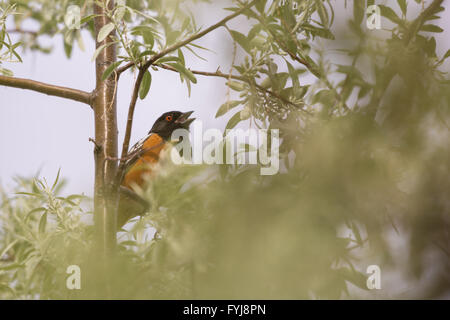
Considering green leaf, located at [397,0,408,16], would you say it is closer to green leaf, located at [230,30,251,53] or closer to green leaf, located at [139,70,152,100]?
green leaf, located at [230,30,251,53]

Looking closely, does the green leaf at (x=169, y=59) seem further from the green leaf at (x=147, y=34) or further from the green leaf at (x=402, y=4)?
the green leaf at (x=402, y=4)

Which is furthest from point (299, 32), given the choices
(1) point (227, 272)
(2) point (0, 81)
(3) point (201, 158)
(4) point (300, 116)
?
(2) point (0, 81)

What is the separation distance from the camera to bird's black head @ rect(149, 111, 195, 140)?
3188 millimetres

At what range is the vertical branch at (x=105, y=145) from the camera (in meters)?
1.24

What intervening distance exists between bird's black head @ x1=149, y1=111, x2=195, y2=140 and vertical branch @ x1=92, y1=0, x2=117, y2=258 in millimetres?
1478

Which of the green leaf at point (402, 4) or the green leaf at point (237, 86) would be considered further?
the green leaf at point (237, 86)

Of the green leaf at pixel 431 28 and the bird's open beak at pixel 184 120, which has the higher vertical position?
the bird's open beak at pixel 184 120

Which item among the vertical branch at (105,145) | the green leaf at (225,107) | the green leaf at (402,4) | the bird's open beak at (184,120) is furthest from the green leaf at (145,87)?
the bird's open beak at (184,120)

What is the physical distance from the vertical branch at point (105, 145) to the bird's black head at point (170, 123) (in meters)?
1.48

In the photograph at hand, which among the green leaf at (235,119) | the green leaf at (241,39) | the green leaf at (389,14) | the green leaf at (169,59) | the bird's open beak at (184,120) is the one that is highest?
the bird's open beak at (184,120)

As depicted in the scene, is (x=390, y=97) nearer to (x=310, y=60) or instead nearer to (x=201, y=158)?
(x=201, y=158)

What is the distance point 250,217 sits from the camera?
0.67 meters

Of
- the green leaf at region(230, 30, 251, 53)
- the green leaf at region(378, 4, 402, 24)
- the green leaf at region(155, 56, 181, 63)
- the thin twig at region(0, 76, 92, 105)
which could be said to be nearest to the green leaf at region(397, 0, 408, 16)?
the green leaf at region(378, 4, 402, 24)
